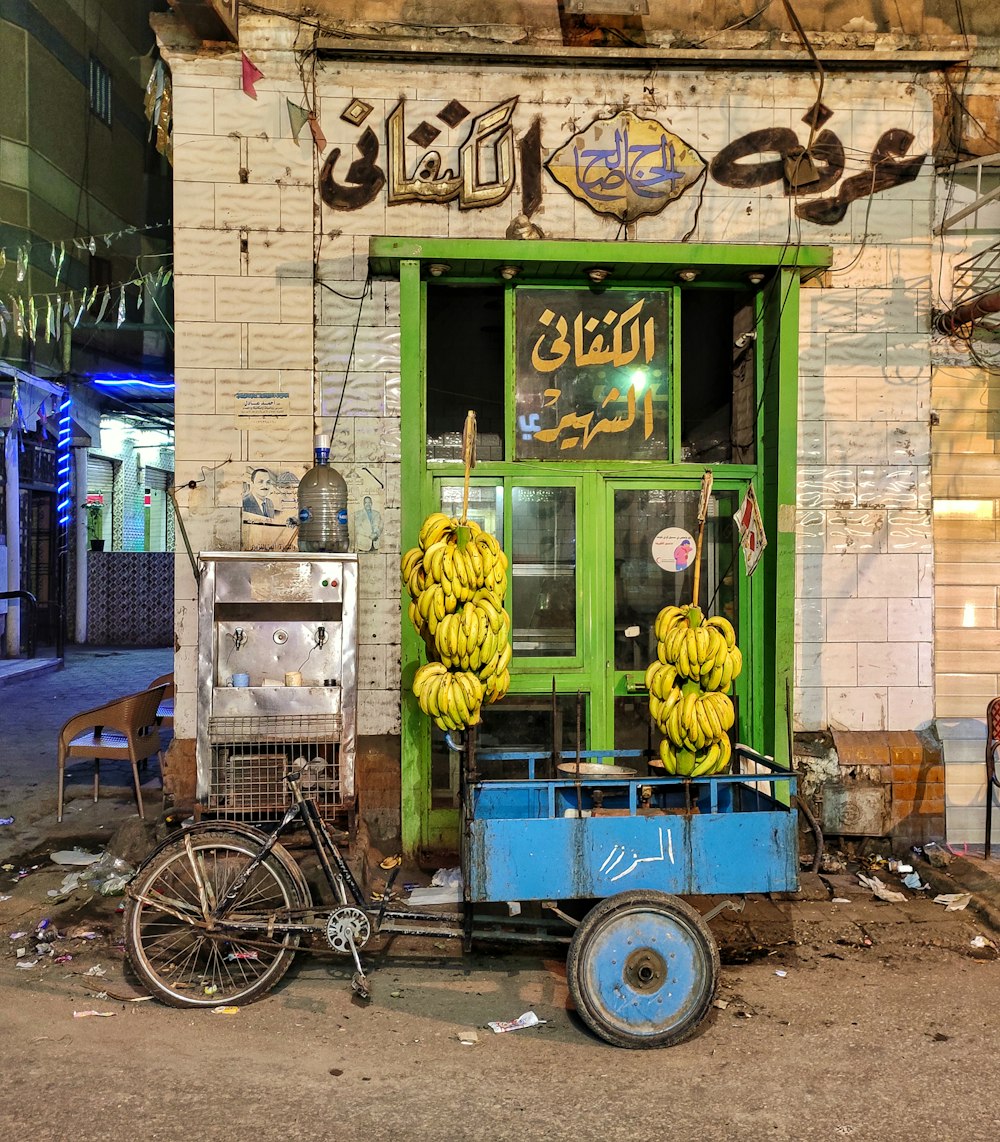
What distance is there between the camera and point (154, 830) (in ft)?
21.0

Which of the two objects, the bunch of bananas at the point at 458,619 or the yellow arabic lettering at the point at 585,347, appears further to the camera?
the yellow arabic lettering at the point at 585,347

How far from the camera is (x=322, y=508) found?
636cm

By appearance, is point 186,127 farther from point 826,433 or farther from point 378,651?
point 826,433

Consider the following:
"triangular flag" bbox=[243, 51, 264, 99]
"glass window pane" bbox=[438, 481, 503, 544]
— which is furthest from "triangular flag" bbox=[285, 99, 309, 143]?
"glass window pane" bbox=[438, 481, 503, 544]

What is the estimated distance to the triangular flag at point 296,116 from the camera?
6637 mm

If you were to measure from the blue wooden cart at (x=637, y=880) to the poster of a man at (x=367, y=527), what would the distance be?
260 centimetres

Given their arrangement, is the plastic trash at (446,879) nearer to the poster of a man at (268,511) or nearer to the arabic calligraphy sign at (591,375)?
the poster of a man at (268,511)

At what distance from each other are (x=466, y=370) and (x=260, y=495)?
1.83 metres

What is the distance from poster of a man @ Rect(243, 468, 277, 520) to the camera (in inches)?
261

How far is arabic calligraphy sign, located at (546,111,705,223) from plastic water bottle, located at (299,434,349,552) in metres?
2.73

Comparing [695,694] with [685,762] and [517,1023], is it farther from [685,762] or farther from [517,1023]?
[517,1023]

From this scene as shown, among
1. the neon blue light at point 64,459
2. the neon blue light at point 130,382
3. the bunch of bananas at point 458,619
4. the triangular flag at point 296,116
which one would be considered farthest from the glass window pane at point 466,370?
the neon blue light at point 64,459

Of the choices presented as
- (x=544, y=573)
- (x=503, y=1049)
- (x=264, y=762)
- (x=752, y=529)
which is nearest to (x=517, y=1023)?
(x=503, y=1049)

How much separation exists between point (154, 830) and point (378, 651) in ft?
6.50
